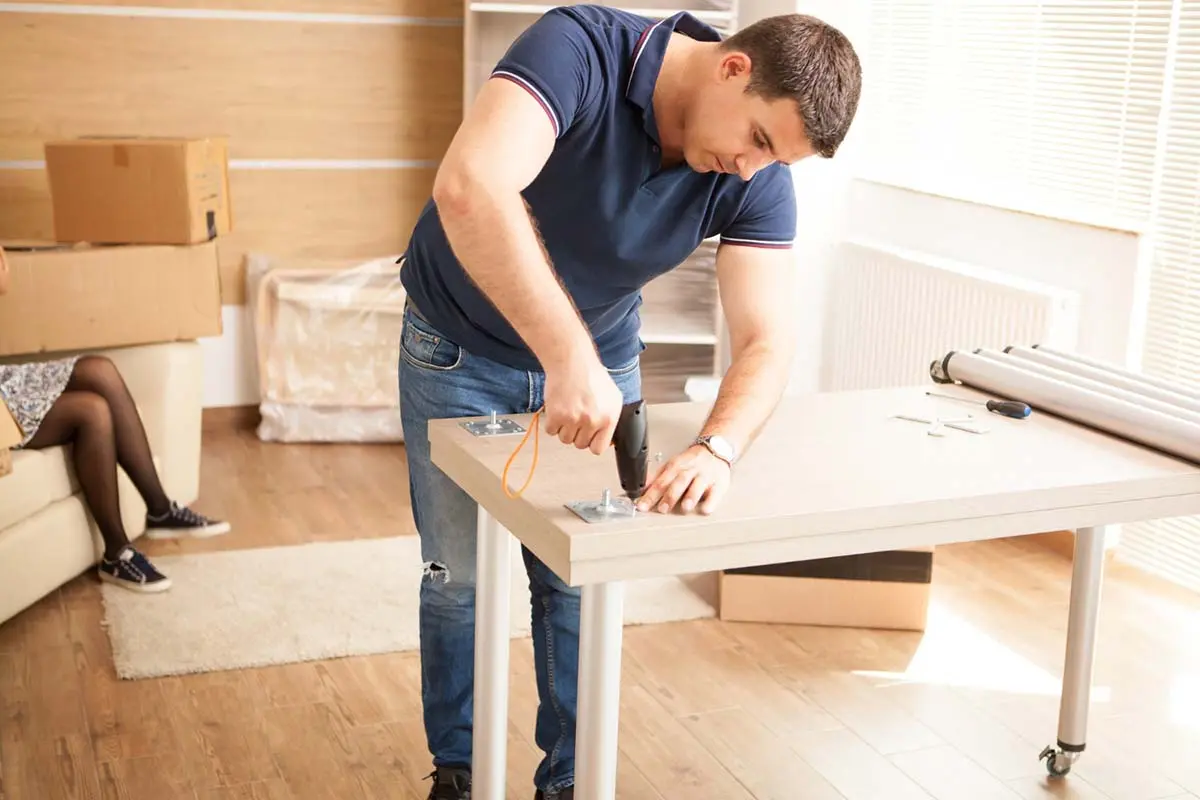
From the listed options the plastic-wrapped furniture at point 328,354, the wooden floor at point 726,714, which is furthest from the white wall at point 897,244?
the wooden floor at point 726,714

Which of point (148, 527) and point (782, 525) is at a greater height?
point (782, 525)

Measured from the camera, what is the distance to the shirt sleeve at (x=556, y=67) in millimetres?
1460

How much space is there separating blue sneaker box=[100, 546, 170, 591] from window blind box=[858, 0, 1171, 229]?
2.30 m

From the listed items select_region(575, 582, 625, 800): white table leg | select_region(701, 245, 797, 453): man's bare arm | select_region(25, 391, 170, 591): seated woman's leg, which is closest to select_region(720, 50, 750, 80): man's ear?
select_region(701, 245, 797, 453): man's bare arm

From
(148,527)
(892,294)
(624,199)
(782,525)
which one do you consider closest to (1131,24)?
(892,294)

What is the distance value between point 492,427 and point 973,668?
143 cm

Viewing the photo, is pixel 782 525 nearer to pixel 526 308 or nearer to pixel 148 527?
pixel 526 308

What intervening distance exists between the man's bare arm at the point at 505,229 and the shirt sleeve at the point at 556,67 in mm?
41

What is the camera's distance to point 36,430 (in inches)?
116

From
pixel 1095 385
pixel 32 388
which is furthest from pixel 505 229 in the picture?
pixel 32 388

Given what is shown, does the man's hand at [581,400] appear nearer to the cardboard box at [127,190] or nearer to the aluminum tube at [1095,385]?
the aluminum tube at [1095,385]

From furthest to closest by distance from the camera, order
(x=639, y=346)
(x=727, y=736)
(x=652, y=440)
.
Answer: (x=727, y=736) < (x=639, y=346) < (x=652, y=440)

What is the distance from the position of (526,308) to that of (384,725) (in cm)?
129

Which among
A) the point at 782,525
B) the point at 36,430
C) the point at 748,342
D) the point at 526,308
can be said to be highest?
the point at 526,308
